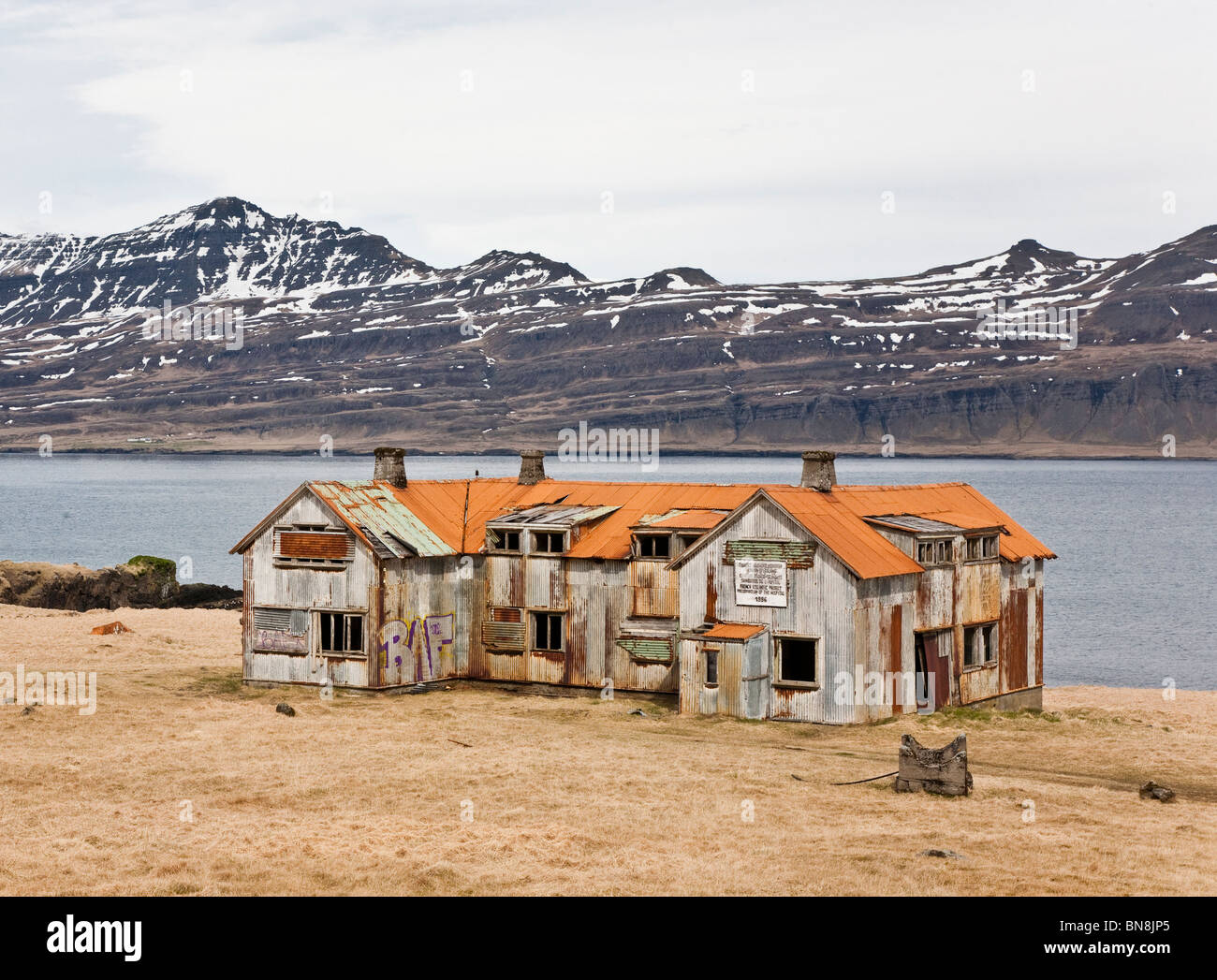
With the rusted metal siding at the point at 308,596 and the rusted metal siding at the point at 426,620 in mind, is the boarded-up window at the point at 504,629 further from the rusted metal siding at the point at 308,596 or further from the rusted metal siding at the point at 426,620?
the rusted metal siding at the point at 308,596

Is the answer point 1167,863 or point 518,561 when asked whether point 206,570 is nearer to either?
point 518,561

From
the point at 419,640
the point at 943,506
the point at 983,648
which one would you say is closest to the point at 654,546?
the point at 419,640

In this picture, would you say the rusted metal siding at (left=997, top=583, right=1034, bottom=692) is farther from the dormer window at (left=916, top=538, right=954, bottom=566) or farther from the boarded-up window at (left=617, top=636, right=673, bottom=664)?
the boarded-up window at (left=617, top=636, right=673, bottom=664)

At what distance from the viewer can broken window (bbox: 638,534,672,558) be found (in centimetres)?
4488

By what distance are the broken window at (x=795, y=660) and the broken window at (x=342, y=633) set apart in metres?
13.1

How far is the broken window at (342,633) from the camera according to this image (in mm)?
44844

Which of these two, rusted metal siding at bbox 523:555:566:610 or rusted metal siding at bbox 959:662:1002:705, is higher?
rusted metal siding at bbox 523:555:566:610

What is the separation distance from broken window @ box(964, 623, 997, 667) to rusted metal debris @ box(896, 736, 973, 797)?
13.8 meters

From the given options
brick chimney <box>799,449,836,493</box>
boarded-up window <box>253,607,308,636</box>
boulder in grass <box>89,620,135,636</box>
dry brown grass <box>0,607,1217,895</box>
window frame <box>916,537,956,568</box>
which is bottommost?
dry brown grass <box>0,607,1217,895</box>

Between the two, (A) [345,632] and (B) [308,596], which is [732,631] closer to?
(A) [345,632]

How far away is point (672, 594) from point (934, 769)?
47.0 feet

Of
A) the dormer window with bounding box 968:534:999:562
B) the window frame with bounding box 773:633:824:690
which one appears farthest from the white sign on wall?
the dormer window with bounding box 968:534:999:562
